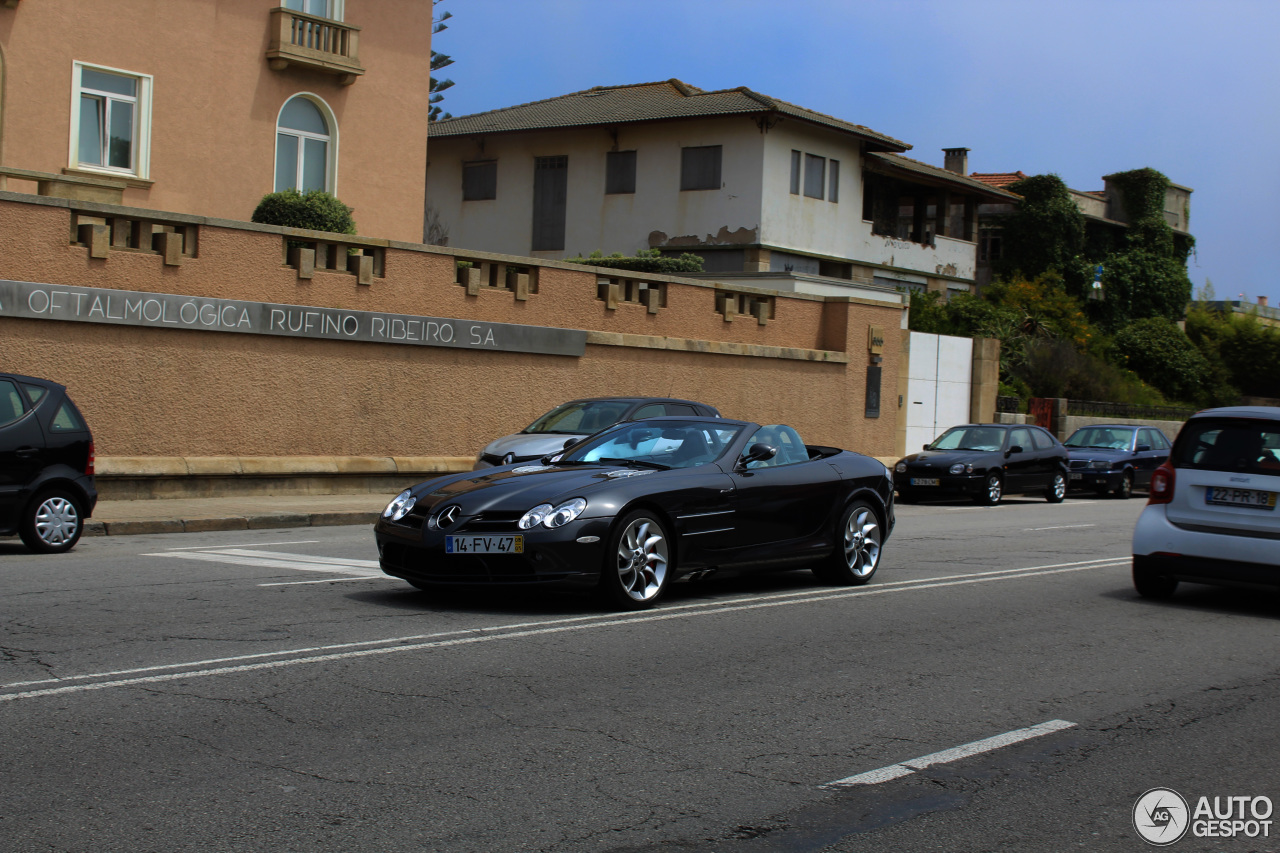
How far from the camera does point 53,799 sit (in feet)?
14.9

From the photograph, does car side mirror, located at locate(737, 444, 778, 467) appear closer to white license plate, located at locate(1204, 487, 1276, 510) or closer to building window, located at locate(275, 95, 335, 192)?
white license plate, located at locate(1204, 487, 1276, 510)

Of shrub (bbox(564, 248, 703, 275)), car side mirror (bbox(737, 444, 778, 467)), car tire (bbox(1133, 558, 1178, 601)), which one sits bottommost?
car tire (bbox(1133, 558, 1178, 601))

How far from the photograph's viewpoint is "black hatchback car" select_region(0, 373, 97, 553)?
11.3 m

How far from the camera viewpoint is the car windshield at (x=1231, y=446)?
10031mm

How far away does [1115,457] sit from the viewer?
27.5 m

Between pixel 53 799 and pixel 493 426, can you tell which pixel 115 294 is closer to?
pixel 493 426

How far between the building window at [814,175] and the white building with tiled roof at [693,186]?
5 centimetres

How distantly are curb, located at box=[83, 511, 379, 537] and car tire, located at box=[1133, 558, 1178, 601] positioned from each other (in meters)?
9.34

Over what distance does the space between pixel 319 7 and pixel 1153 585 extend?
1972 cm

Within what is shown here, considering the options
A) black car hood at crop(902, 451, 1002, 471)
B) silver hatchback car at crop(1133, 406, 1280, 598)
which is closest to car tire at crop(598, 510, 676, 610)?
silver hatchback car at crop(1133, 406, 1280, 598)

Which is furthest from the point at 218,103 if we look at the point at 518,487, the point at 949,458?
the point at 518,487

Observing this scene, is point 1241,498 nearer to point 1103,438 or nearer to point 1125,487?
point 1125,487

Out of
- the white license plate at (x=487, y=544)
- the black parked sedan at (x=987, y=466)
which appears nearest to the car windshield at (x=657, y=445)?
the white license plate at (x=487, y=544)

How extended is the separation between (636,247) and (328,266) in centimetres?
2042
